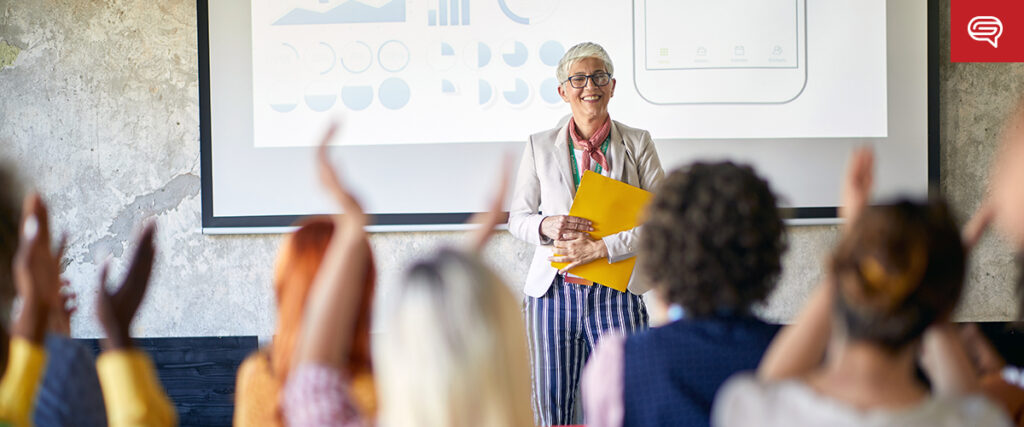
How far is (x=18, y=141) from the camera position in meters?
3.69

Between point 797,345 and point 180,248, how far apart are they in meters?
3.26

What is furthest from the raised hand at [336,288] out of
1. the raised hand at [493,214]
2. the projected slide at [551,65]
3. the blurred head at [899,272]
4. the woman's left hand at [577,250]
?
the projected slide at [551,65]

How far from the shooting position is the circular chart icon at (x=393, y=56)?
3.58 meters

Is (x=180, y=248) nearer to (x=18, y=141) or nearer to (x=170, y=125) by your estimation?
(x=170, y=125)

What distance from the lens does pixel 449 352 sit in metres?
0.93

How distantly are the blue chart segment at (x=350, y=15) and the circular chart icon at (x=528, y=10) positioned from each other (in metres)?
0.48

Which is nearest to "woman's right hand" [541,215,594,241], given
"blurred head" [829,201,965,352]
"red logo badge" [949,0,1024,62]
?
"blurred head" [829,201,965,352]

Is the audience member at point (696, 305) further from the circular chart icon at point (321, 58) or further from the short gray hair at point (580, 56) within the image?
the circular chart icon at point (321, 58)

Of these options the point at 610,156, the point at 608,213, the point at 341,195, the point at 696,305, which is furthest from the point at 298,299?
the point at 610,156

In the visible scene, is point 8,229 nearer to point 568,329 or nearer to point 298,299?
point 298,299

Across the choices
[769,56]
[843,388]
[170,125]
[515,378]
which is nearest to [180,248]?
[170,125]

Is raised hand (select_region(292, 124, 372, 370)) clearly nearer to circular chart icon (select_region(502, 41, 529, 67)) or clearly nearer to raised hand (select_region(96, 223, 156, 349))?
raised hand (select_region(96, 223, 156, 349))

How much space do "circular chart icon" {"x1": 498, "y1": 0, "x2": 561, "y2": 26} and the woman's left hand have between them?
135 centimetres

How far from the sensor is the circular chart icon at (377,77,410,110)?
11.8 feet
